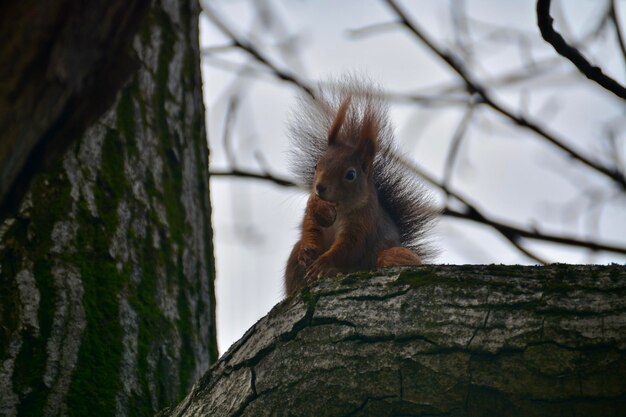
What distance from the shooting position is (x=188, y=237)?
2740 millimetres

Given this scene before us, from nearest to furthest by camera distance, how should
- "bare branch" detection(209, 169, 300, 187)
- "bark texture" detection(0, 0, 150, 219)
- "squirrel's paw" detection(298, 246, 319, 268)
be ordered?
"bark texture" detection(0, 0, 150, 219) < "squirrel's paw" detection(298, 246, 319, 268) < "bare branch" detection(209, 169, 300, 187)

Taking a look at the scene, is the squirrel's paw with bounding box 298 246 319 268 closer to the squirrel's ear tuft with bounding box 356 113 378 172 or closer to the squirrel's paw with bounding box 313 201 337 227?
the squirrel's paw with bounding box 313 201 337 227

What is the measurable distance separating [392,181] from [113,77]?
2482 mm

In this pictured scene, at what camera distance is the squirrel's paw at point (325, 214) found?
311 centimetres

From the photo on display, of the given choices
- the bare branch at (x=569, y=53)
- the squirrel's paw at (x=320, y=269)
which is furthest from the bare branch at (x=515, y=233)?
the bare branch at (x=569, y=53)

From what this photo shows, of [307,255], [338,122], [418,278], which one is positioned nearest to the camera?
[418,278]

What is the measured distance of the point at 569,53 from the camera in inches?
72.9

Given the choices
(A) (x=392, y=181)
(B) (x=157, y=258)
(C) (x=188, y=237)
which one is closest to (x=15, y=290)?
(B) (x=157, y=258)

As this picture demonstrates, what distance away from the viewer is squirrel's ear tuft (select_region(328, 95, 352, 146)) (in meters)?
3.27

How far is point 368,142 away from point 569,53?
1549 millimetres

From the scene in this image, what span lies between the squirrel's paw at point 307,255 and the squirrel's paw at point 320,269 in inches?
2.2

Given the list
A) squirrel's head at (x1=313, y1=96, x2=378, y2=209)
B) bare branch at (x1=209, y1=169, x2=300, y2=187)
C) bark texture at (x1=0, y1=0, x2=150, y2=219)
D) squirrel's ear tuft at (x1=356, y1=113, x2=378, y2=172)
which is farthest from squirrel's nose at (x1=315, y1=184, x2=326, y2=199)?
bark texture at (x1=0, y1=0, x2=150, y2=219)

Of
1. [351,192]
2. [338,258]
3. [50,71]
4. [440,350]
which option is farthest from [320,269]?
[50,71]

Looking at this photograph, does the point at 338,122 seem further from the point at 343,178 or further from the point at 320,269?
the point at 320,269
